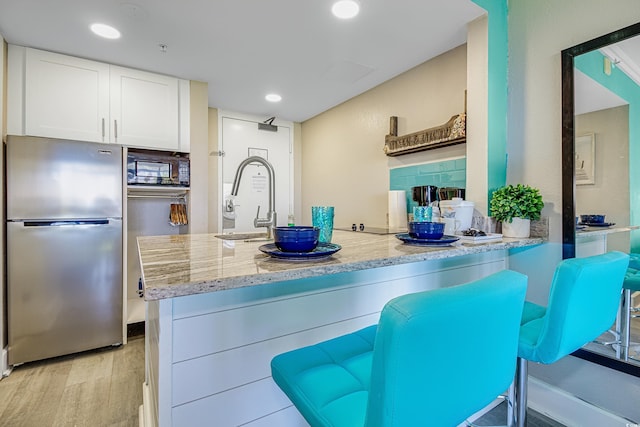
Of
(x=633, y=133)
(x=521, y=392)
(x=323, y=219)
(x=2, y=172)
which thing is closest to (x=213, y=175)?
(x=2, y=172)

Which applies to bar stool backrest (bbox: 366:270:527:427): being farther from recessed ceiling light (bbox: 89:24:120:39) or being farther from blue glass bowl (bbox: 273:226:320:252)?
recessed ceiling light (bbox: 89:24:120:39)

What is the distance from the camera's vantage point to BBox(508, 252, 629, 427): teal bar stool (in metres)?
0.88

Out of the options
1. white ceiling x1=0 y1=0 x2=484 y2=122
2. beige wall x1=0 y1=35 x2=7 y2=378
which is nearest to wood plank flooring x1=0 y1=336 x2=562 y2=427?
beige wall x1=0 y1=35 x2=7 y2=378

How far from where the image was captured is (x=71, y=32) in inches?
76.0

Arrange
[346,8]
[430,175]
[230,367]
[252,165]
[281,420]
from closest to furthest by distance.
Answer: [230,367] < [281,420] < [346,8] < [430,175] < [252,165]

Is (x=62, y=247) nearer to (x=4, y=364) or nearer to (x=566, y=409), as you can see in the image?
(x=4, y=364)

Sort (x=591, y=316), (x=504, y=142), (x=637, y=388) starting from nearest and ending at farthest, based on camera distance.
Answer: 1. (x=591, y=316)
2. (x=637, y=388)
3. (x=504, y=142)

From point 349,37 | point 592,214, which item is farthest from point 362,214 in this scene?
Answer: point 592,214

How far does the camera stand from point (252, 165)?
3.74 m

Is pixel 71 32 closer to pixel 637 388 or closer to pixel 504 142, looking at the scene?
pixel 504 142

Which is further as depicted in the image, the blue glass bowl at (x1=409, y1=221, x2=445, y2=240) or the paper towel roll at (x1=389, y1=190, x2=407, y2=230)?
the paper towel roll at (x1=389, y1=190, x2=407, y2=230)

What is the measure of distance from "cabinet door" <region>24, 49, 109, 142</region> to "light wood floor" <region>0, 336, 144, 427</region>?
64.4 inches

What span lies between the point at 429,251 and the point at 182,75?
2.56 metres

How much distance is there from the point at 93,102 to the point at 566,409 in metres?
3.60
